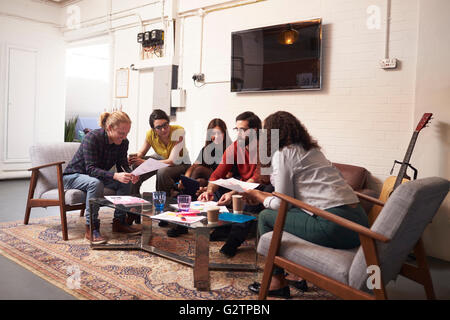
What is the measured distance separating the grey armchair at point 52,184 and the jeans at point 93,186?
5cm

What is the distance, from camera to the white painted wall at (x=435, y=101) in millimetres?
3234

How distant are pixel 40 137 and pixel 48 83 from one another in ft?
3.27

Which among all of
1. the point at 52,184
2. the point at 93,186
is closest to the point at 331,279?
the point at 93,186

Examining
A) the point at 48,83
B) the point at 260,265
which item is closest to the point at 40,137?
the point at 48,83

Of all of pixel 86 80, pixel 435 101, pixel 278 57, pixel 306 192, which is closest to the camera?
pixel 306 192

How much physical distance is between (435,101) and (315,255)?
205cm

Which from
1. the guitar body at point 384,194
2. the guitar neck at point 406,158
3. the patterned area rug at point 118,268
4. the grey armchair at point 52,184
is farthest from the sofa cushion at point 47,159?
the guitar neck at point 406,158

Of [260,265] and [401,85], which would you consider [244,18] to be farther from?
[260,265]

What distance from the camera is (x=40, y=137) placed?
23.8 feet

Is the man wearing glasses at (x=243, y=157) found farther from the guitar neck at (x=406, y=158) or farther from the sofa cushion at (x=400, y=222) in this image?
the sofa cushion at (x=400, y=222)

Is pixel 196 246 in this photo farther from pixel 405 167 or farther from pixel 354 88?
pixel 354 88

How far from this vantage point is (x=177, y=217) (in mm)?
2670

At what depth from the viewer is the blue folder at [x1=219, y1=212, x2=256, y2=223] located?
262cm

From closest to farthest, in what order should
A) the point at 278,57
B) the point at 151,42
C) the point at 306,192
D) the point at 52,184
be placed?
1. the point at 306,192
2. the point at 52,184
3. the point at 278,57
4. the point at 151,42
